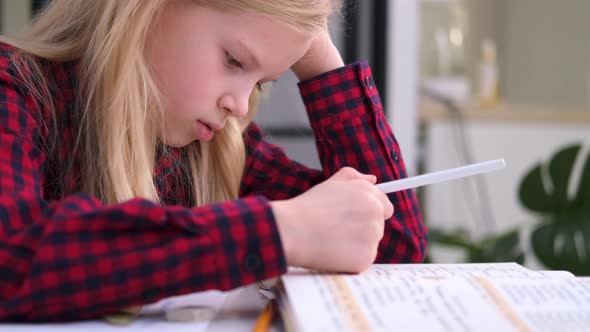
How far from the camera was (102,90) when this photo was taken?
2.65ft

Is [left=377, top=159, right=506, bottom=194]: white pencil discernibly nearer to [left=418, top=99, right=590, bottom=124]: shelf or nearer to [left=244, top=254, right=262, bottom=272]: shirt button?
[left=244, top=254, right=262, bottom=272]: shirt button

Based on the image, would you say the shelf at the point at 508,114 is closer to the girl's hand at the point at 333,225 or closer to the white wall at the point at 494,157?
the white wall at the point at 494,157

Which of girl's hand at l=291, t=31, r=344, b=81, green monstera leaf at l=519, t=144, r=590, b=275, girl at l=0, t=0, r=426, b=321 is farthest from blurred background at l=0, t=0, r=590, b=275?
girl at l=0, t=0, r=426, b=321

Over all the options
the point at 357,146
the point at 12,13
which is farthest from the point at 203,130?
the point at 12,13

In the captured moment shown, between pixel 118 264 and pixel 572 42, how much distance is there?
8.06 ft

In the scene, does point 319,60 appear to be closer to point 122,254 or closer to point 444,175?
point 444,175

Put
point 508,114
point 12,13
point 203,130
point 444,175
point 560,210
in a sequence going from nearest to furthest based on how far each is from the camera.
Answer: point 444,175, point 203,130, point 560,210, point 12,13, point 508,114

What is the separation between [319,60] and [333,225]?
426 millimetres

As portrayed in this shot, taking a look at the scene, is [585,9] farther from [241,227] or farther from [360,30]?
[241,227]

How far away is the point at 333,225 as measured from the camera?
60 cm

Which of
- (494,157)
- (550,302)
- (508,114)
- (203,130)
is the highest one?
(203,130)

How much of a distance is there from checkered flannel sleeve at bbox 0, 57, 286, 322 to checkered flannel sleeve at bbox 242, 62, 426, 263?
390 millimetres

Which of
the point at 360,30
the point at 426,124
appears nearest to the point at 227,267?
the point at 360,30

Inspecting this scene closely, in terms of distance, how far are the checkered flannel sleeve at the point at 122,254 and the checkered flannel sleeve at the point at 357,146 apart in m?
0.39
